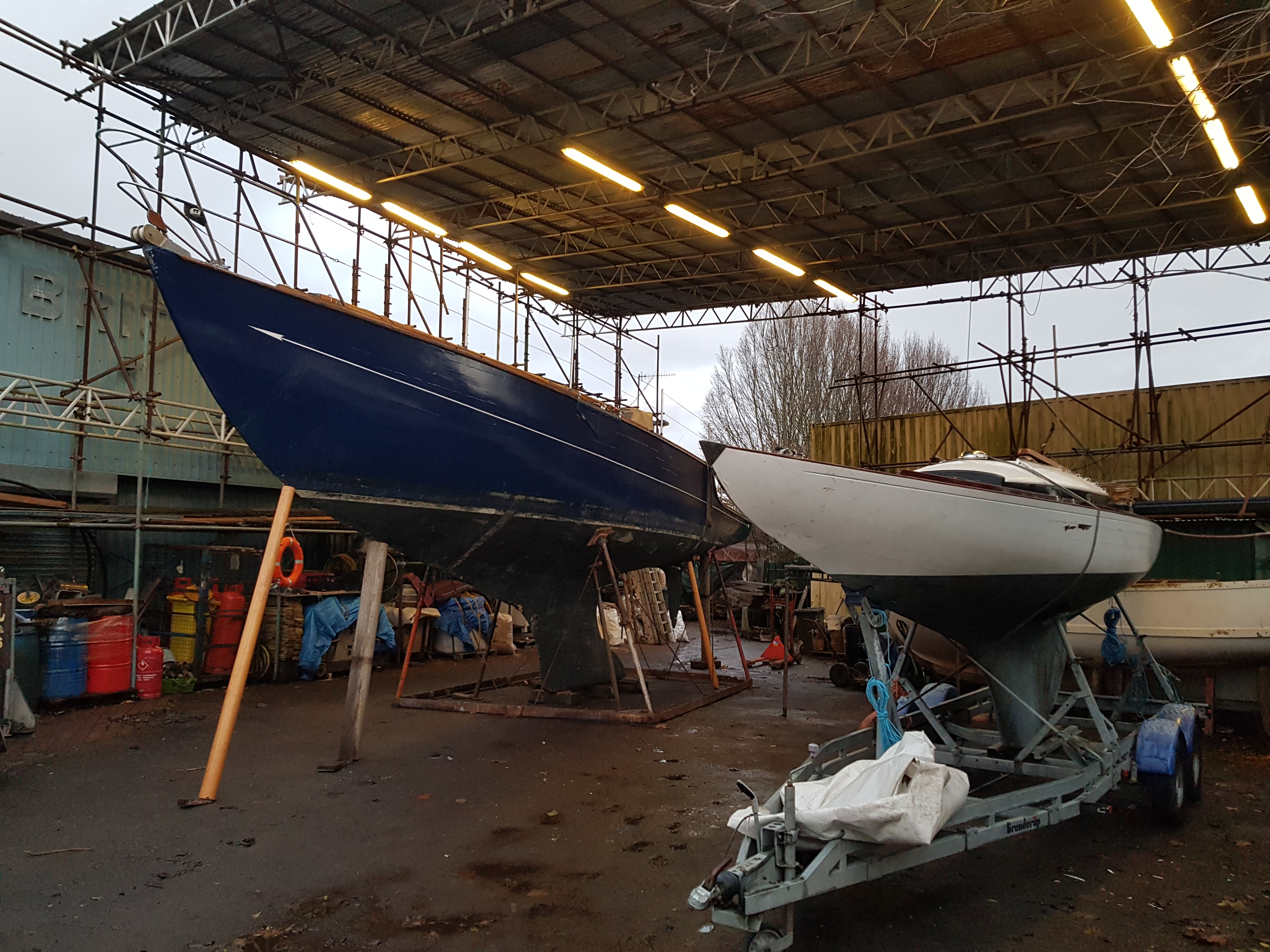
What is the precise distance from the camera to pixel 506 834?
13.5 ft

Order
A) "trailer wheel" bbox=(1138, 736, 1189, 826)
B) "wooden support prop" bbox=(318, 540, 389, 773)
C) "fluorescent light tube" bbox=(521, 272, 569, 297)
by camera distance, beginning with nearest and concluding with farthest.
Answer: "trailer wheel" bbox=(1138, 736, 1189, 826), "wooden support prop" bbox=(318, 540, 389, 773), "fluorescent light tube" bbox=(521, 272, 569, 297)

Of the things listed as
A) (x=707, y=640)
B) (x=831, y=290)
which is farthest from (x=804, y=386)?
(x=707, y=640)

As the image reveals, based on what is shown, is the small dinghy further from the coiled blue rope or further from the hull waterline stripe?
the hull waterline stripe

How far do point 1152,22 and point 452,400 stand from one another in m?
6.61

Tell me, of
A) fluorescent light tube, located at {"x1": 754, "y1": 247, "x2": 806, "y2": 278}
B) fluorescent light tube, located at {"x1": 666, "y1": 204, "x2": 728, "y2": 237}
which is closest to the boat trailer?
fluorescent light tube, located at {"x1": 666, "y1": 204, "x2": 728, "y2": 237}

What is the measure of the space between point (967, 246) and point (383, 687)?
10.7m

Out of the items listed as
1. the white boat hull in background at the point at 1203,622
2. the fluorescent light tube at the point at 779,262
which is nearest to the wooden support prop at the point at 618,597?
the white boat hull in background at the point at 1203,622

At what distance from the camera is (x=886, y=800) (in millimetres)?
2662

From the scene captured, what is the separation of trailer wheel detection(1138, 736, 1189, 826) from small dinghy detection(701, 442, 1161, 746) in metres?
0.58

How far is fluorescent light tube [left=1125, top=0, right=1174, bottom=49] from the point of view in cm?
652

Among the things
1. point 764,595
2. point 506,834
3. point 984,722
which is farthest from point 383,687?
point 764,595

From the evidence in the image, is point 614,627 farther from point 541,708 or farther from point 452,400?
point 452,400

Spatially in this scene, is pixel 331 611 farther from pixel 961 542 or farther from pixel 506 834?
pixel 961 542

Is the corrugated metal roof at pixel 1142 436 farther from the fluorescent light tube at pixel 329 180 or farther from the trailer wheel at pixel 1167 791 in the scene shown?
the fluorescent light tube at pixel 329 180
